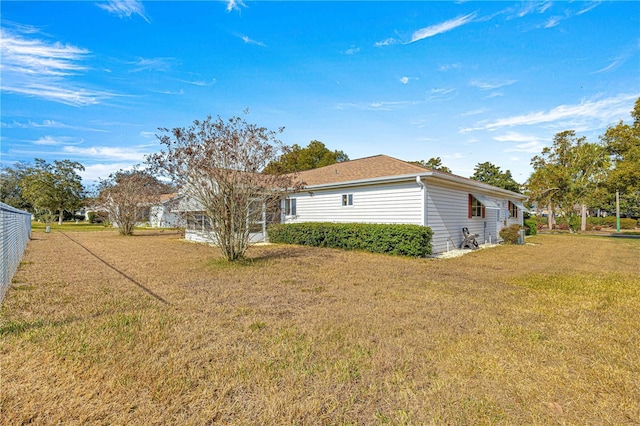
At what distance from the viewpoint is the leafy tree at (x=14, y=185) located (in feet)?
150

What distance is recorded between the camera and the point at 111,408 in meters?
2.22

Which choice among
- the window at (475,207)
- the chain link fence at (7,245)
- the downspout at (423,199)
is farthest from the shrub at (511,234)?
the chain link fence at (7,245)

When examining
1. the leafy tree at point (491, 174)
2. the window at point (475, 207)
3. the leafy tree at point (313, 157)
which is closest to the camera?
the window at point (475, 207)

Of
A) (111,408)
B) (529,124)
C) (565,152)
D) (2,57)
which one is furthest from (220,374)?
(565,152)

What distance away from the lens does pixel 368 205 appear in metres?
12.6

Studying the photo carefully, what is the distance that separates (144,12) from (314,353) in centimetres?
1066

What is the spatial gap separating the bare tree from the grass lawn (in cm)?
255

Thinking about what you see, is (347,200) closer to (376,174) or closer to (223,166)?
(376,174)

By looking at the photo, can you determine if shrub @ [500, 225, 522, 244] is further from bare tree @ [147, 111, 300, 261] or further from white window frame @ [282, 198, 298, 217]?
bare tree @ [147, 111, 300, 261]

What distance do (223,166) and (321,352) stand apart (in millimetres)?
6321

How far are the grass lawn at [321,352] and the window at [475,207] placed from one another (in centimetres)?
763

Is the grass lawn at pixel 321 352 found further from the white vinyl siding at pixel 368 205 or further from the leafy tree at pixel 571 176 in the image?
the leafy tree at pixel 571 176

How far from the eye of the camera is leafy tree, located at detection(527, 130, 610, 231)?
26.0 m

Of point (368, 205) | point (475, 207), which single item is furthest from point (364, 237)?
point (475, 207)
